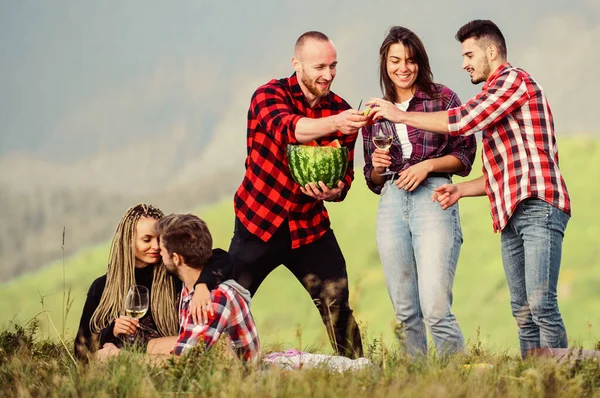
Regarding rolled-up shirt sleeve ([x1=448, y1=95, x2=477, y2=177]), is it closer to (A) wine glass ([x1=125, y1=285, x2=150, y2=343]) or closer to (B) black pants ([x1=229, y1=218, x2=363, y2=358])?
(B) black pants ([x1=229, y1=218, x2=363, y2=358])

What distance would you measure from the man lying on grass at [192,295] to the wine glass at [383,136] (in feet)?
4.50

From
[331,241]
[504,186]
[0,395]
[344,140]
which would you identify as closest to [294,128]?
[344,140]

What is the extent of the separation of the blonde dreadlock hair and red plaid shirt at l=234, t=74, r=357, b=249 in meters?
0.81

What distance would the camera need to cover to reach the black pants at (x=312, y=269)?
7297 mm

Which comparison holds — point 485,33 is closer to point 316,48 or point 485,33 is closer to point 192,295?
point 316,48

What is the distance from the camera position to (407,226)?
21.7 ft

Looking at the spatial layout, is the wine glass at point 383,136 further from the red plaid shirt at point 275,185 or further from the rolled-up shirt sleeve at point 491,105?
the red plaid shirt at point 275,185

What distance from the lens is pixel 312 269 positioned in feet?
24.1

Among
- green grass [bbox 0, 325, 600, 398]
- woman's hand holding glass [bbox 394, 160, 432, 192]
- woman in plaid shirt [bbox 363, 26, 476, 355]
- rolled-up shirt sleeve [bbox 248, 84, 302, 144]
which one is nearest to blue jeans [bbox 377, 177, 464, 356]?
woman in plaid shirt [bbox 363, 26, 476, 355]

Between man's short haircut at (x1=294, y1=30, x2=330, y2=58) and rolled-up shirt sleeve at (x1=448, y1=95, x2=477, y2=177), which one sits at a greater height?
man's short haircut at (x1=294, y1=30, x2=330, y2=58)

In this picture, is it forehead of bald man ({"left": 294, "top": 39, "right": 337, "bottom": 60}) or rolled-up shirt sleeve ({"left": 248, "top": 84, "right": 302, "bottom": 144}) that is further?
forehead of bald man ({"left": 294, "top": 39, "right": 337, "bottom": 60})

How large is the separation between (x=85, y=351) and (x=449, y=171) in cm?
300

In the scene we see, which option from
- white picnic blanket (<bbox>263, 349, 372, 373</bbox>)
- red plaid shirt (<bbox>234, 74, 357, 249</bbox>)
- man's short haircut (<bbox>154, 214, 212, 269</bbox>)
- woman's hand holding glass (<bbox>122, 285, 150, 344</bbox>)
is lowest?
white picnic blanket (<bbox>263, 349, 372, 373</bbox>)

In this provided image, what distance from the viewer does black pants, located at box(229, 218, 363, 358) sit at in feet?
23.9
